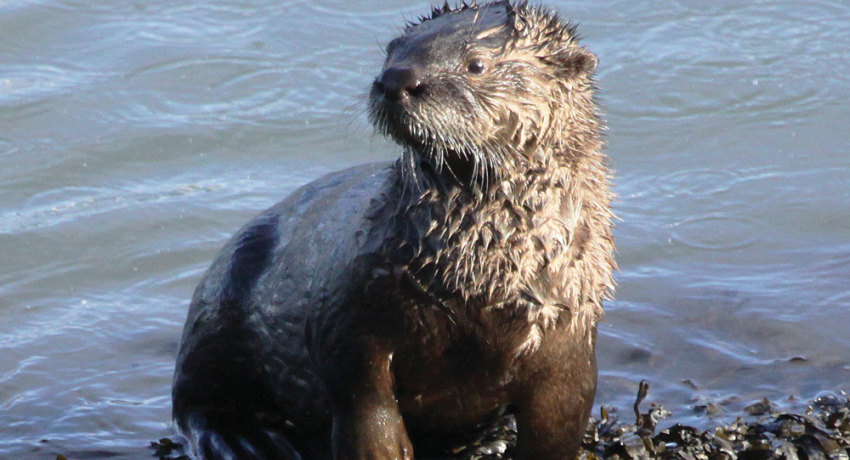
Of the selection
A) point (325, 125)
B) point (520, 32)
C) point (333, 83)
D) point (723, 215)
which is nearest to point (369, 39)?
point (333, 83)

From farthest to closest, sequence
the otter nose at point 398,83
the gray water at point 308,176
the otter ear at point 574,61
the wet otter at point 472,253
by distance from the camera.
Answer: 1. the gray water at point 308,176
2. the otter ear at point 574,61
3. the wet otter at point 472,253
4. the otter nose at point 398,83

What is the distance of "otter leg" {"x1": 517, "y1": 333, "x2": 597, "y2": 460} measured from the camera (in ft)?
12.4

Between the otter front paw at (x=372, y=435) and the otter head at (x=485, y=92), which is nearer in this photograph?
the otter head at (x=485, y=92)

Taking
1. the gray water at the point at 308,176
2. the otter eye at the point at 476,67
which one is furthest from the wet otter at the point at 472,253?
the gray water at the point at 308,176

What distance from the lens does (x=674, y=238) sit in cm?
717

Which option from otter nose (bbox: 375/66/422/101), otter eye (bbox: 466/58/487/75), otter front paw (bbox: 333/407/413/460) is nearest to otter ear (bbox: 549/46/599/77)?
otter eye (bbox: 466/58/487/75)

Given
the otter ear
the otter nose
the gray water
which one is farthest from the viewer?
the gray water

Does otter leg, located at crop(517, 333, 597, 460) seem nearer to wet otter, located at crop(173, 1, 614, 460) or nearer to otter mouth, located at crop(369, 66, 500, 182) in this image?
wet otter, located at crop(173, 1, 614, 460)

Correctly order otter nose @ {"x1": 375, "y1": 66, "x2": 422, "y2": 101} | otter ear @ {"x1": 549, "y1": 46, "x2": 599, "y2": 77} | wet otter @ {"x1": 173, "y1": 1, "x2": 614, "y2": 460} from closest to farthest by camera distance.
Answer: otter nose @ {"x1": 375, "y1": 66, "x2": 422, "y2": 101}, wet otter @ {"x1": 173, "y1": 1, "x2": 614, "y2": 460}, otter ear @ {"x1": 549, "y1": 46, "x2": 599, "y2": 77}

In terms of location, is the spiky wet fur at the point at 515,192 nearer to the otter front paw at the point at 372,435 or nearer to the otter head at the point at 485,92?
the otter head at the point at 485,92

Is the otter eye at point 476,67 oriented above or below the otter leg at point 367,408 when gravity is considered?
above

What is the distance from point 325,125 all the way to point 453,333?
5389 millimetres

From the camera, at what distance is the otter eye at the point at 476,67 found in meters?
3.50

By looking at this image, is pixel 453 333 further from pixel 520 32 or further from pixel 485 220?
pixel 520 32
